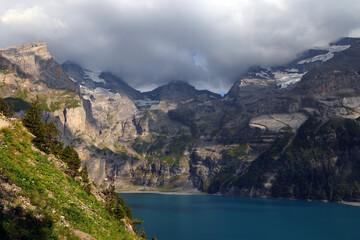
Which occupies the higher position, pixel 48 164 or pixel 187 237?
pixel 48 164

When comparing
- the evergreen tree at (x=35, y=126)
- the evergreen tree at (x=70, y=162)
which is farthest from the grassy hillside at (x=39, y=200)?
the evergreen tree at (x=70, y=162)

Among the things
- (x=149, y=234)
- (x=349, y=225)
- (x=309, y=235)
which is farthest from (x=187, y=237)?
(x=349, y=225)

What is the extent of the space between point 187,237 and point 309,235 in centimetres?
5474

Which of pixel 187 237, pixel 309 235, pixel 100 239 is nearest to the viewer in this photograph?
pixel 100 239

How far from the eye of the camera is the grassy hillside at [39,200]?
24438 mm

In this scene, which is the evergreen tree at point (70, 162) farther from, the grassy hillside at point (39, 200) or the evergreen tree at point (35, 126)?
the evergreen tree at point (35, 126)

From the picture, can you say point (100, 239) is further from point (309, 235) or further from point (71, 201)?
point (309, 235)

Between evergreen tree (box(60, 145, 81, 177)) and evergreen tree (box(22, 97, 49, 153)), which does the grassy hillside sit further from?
evergreen tree (box(60, 145, 81, 177))

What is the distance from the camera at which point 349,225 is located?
145 metres

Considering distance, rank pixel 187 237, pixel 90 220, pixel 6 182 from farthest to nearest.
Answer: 1. pixel 187 237
2. pixel 90 220
3. pixel 6 182

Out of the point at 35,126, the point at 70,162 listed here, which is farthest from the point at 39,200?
the point at 35,126

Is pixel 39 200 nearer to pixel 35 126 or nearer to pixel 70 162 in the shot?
pixel 70 162

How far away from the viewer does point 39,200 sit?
93.7 feet

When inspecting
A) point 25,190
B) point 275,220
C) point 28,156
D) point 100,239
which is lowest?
point 275,220
